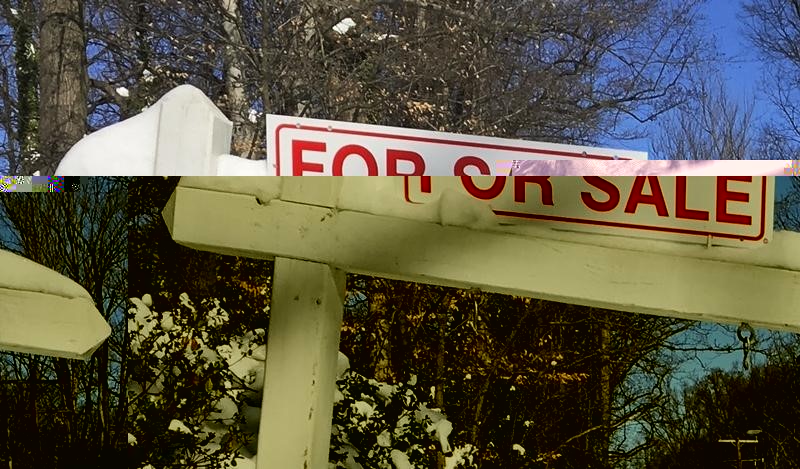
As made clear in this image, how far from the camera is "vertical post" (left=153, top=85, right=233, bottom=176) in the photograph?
3.22ft

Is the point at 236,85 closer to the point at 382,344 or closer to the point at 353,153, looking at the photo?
the point at 353,153

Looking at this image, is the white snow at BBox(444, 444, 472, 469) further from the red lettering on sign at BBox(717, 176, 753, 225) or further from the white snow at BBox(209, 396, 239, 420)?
the red lettering on sign at BBox(717, 176, 753, 225)

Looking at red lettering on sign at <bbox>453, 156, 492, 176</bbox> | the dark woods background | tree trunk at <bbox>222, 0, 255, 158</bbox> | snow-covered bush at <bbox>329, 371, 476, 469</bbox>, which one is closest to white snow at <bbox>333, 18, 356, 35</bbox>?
tree trunk at <bbox>222, 0, 255, 158</bbox>

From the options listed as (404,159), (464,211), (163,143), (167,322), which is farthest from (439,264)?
(167,322)

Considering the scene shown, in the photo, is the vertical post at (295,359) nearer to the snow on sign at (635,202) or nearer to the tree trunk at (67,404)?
the snow on sign at (635,202)

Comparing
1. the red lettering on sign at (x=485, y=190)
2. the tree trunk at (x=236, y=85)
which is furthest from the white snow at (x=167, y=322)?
the red lettering on sign at (x=485, y=190)

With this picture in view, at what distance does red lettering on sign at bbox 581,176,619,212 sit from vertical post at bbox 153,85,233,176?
46 centimetres

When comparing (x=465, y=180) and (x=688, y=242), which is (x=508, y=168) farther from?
(x=688, y=242)

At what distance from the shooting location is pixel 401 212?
1.17 metres

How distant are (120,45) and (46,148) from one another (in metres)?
0.15

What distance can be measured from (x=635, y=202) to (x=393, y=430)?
55 cm

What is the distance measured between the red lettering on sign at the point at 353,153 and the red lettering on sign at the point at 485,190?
11cm

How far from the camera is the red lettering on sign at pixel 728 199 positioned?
3.71 feet

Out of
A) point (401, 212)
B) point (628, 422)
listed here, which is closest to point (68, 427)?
point (401, 212)
